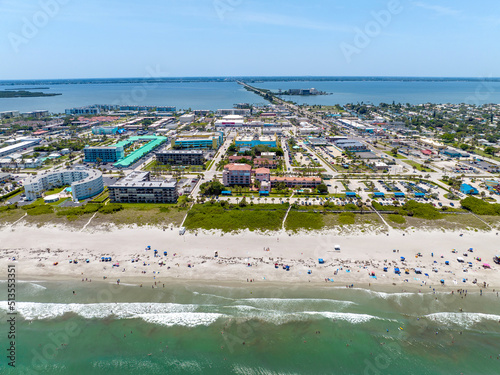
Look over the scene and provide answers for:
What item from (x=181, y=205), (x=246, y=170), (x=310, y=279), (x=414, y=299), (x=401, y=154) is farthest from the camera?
(x=401, y=154)

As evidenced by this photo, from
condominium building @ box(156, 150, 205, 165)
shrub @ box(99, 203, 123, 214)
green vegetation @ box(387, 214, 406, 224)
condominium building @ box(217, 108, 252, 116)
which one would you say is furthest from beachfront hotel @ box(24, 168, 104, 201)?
condominium building @ box(217, 108, 252, 116)

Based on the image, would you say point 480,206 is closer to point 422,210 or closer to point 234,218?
point 422,210

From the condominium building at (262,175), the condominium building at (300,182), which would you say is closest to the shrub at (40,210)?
the condominium building at (262,175)

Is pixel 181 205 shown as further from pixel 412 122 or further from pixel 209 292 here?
pixel 412 122

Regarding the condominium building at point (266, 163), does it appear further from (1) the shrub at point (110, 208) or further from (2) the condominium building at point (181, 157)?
(1) the shrub at point (110, 208)

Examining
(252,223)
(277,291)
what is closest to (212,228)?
(252,223)

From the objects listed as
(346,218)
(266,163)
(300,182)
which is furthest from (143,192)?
(346,218)
